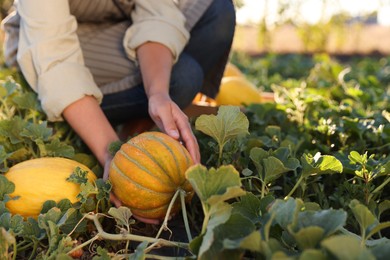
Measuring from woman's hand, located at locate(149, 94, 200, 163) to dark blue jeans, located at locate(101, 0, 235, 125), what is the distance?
1.77ft

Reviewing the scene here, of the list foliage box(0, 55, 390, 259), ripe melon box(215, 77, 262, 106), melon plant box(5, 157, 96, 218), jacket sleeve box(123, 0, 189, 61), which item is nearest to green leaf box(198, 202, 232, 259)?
foliage box(0, 55, 390, 259)

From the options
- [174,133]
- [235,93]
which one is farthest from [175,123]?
[235,93]

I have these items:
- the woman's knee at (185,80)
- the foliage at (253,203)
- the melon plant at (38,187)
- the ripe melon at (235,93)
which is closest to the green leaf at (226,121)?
the foliage at (253,203)

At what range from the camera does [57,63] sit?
206 cm

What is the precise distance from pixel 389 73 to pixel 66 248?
3.72 metres

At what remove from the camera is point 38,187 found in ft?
5.53

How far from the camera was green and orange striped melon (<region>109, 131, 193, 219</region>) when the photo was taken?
1588mm

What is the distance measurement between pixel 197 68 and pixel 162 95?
631mm

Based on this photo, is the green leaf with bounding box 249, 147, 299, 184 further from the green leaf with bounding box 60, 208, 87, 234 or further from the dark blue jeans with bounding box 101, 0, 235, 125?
the dark blue jeans with bounding box 101, 0, 235, 125

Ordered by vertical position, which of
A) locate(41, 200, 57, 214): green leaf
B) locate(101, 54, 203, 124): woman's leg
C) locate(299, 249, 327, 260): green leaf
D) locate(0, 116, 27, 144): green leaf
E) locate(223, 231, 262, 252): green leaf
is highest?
locate(299, 249, 327, 260): green leaf

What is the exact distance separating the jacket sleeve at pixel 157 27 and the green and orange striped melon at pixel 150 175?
0.73 meters

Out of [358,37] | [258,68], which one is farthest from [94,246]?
[358,37]

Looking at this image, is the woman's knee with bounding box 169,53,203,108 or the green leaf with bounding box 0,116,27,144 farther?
the woman's knee with bounding box 169,53,203,108

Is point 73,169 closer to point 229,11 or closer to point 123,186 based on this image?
point 123,186
